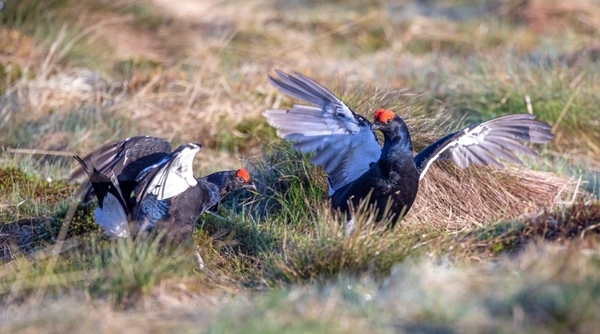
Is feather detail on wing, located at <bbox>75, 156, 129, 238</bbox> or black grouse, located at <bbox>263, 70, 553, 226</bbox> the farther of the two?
feather detail on wing, located at <bbox>75, 156, 129, 238</bbox>

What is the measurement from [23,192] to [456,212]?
3185 mm

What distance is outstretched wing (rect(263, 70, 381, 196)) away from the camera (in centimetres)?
507

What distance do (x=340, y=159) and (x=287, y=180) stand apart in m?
0.72

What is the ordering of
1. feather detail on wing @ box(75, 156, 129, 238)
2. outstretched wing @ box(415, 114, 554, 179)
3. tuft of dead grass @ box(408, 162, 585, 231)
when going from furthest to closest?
tuft of dead grass @ box(408, 162, 585, 231)
outstretched wing @ box(415, 114, 554, 179)
feather detail on wing @ box(75, 156, 129, 238)

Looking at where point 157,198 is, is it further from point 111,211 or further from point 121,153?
point 121,153

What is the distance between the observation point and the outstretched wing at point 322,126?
5070 mm

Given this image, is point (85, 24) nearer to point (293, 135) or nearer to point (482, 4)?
point (293, 135)

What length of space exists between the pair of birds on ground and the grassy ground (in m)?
0.22

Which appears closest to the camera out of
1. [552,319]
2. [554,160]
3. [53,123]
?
[552,319]

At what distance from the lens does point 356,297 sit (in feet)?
12.7

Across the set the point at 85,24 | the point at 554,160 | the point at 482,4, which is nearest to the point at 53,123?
the point at 85,24

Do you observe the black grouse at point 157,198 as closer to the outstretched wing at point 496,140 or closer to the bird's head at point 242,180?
the bird's head at point 242,180

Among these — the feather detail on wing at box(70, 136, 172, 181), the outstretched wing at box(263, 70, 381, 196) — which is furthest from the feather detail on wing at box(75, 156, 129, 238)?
the outstretched wing at box(263, 70, 381, 196)

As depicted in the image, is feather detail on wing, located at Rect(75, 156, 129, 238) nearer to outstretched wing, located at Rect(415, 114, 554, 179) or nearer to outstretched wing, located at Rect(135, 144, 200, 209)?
outstretched wing, located at Rect(135, 144, 200, 209)
